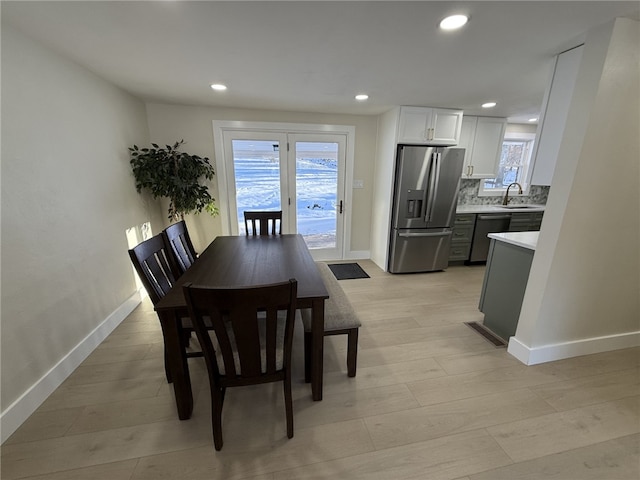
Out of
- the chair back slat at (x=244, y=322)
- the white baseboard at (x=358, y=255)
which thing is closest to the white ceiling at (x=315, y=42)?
the chair back slat at (x=244, y=322)

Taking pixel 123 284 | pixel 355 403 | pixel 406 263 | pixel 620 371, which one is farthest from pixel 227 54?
pixel 620 371

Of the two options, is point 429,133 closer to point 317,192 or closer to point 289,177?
point 317,192

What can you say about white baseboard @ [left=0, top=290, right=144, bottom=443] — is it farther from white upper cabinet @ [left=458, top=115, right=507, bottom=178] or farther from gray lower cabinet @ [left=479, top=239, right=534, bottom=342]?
white upper cabinet @ [left=458, top=115, right=507, bottom=178]

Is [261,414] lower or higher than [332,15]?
lower

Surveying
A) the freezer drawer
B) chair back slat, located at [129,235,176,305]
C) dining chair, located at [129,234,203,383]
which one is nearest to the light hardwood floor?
dining chair, located at [129,234,203,383]

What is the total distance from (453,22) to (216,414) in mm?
2410

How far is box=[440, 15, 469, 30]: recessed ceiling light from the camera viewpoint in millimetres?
1355

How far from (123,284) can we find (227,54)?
2.31 meters

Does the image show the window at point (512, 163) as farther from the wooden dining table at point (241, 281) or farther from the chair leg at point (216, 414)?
the chair leg at point (216, 414)

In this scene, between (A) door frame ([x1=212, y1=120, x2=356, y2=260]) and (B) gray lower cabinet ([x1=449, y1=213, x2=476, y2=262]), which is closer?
(A) door frame ([x1=212, y1=120, x2=356, y2=260])

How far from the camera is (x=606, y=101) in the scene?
1469 millimetres

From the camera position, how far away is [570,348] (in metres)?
1.98

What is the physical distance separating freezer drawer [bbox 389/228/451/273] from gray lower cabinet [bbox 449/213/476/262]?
0.24 meters

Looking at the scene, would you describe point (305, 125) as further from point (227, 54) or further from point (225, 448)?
point (225, 448)
